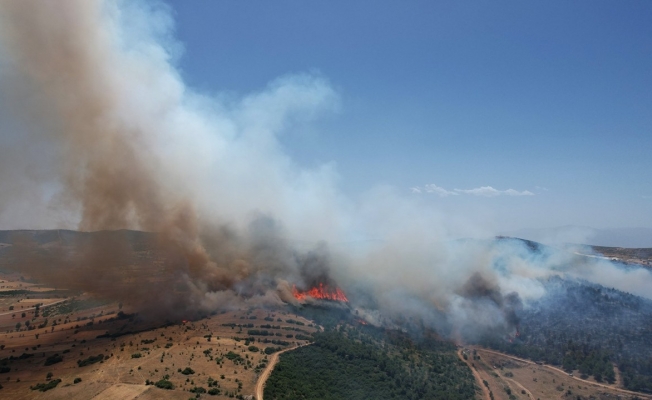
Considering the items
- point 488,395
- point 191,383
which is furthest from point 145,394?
point 488,395

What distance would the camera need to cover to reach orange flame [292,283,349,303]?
331ft

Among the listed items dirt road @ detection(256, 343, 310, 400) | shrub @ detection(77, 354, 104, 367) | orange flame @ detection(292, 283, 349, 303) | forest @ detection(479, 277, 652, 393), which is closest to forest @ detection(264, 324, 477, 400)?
dirt road @ detection(256, 343, 310, 400)

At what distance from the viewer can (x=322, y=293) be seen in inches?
4075

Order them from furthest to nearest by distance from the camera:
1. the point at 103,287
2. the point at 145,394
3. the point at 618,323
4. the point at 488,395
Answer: the point at 103,287
the point at 618,323
the point at 488,395
the point at 145,394

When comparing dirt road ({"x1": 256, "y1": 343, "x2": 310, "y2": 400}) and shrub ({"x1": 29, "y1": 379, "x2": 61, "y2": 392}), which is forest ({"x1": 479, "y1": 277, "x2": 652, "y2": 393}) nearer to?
dirt road ({"x1": 256, "y1": 343, "x2": 310, "y2": 400})

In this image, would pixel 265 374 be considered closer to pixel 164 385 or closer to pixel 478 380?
pixel 164 385

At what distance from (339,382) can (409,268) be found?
6138 cm

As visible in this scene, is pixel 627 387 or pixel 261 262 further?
pixel 261 262

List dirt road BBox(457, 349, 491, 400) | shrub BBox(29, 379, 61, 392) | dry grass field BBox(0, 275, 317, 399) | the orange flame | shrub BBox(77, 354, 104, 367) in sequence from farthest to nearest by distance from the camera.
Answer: the orange flame < dirt road BBox(457, 349, 491, 400) < shrub BBox(77, 354, 104, 367) < dry grass field BBox(0, 275, 317, 399) < shrub BBox(29, 379, 61, 392)

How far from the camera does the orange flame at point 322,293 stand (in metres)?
101

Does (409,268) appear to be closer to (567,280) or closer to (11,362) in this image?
(567,280)

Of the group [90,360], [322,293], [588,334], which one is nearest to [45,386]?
[90,360]

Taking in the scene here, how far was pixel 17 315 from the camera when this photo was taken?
9062 centimetres

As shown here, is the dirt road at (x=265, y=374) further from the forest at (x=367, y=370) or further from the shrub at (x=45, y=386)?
the shrub at (x=45, y=386)
